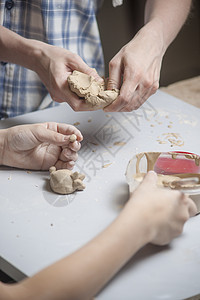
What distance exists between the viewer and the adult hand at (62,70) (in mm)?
1092

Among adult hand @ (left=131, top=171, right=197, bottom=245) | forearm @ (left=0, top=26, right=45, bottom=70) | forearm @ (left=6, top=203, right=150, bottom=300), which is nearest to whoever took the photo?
forearm @ (left=6, top=203, right=150, bottom=300)

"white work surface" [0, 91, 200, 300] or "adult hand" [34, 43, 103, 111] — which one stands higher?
"adult hand" [34, 43, 103, 111]

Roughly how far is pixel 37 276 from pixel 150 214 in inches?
8.9

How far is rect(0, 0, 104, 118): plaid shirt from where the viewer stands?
136 centimetres

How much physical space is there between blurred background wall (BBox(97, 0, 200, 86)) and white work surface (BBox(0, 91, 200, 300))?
3.82 feet

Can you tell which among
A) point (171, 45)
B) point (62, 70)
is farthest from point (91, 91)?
point (171, 45)

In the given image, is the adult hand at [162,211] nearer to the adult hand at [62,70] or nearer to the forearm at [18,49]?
the adult hand at [62,70]

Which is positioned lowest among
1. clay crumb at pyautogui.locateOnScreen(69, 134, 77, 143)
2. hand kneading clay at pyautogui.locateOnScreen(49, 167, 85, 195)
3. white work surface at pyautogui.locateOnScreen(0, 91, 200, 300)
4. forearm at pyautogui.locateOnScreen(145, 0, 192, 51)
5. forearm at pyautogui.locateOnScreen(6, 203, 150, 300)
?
white work surface at pyautogui.locateOnScreen(0, 91, 200, 300)

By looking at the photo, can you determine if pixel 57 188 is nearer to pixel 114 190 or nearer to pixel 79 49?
pixel 114 190

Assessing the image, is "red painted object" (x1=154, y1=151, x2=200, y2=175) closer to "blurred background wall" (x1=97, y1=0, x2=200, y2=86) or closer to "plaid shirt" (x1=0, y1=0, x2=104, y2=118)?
"plaid shirt" (x1=0, y1=0, x2=104, y2=118)

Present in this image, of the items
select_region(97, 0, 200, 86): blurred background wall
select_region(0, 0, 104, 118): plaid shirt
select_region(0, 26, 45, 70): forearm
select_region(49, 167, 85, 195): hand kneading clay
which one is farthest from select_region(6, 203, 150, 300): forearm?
select_region(97, 0, 200, 86): blurred background wall

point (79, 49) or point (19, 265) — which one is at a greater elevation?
point (79, 49)

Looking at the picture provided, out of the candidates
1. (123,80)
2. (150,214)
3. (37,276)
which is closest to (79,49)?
(123,80)

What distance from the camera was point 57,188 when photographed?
0.94 m
